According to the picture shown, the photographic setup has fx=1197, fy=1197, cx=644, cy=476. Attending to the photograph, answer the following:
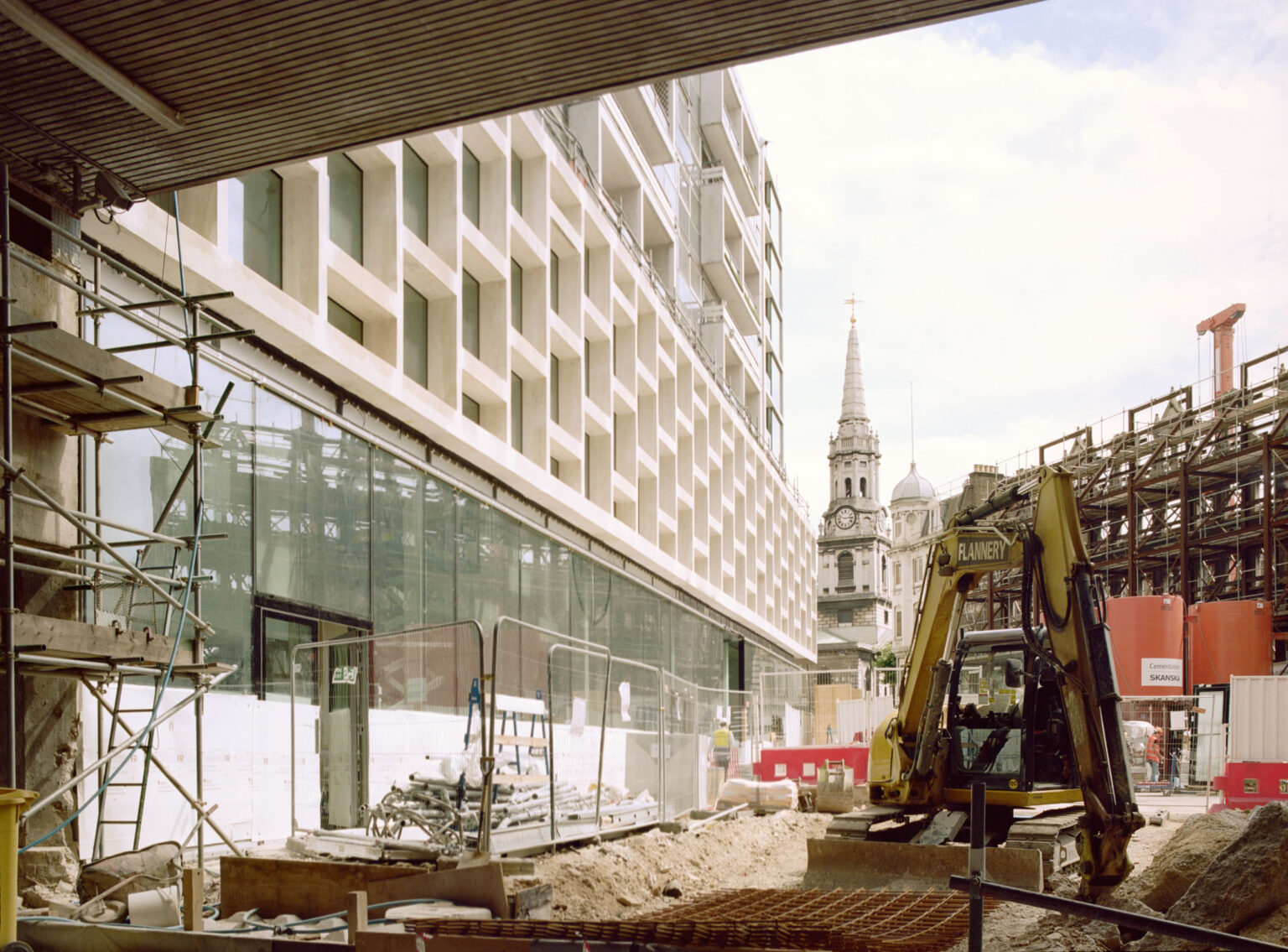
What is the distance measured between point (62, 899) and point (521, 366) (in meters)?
16.2

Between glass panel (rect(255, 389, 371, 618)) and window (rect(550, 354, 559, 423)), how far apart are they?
32.1 feet

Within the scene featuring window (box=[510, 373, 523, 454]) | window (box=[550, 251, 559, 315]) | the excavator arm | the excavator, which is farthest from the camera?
window (box=[550, 251, 559, 315])

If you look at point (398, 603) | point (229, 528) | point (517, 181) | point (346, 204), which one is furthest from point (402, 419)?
point (517, 181)

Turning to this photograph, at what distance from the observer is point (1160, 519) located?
173 feet

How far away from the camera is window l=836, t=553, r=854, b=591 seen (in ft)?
503

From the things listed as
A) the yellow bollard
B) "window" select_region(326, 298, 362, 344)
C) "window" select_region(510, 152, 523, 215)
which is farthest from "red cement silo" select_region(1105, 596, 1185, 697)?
the yellow bollard

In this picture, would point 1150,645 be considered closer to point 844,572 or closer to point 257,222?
point 257,222

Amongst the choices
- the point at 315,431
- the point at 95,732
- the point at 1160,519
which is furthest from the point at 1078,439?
the point at 95,732

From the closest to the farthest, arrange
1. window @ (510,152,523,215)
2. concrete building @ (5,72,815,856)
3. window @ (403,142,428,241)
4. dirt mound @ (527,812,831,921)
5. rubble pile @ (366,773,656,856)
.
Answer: rubble pile @ (366,773,656,856)
dirt mound @ (527,812,831,921)
concrete building @ (5,72,815,856)
window @ (403,142,428,241)
window @ (510,152,523,215)

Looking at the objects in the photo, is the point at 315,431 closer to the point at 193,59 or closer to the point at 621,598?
the point at 193,59

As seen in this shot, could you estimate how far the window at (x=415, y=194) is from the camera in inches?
792

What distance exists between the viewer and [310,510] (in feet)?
52.5

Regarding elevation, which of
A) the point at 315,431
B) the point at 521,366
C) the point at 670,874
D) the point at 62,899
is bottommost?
the point at 670,874

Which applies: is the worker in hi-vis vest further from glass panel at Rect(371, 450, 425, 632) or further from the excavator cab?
the excavator cab
